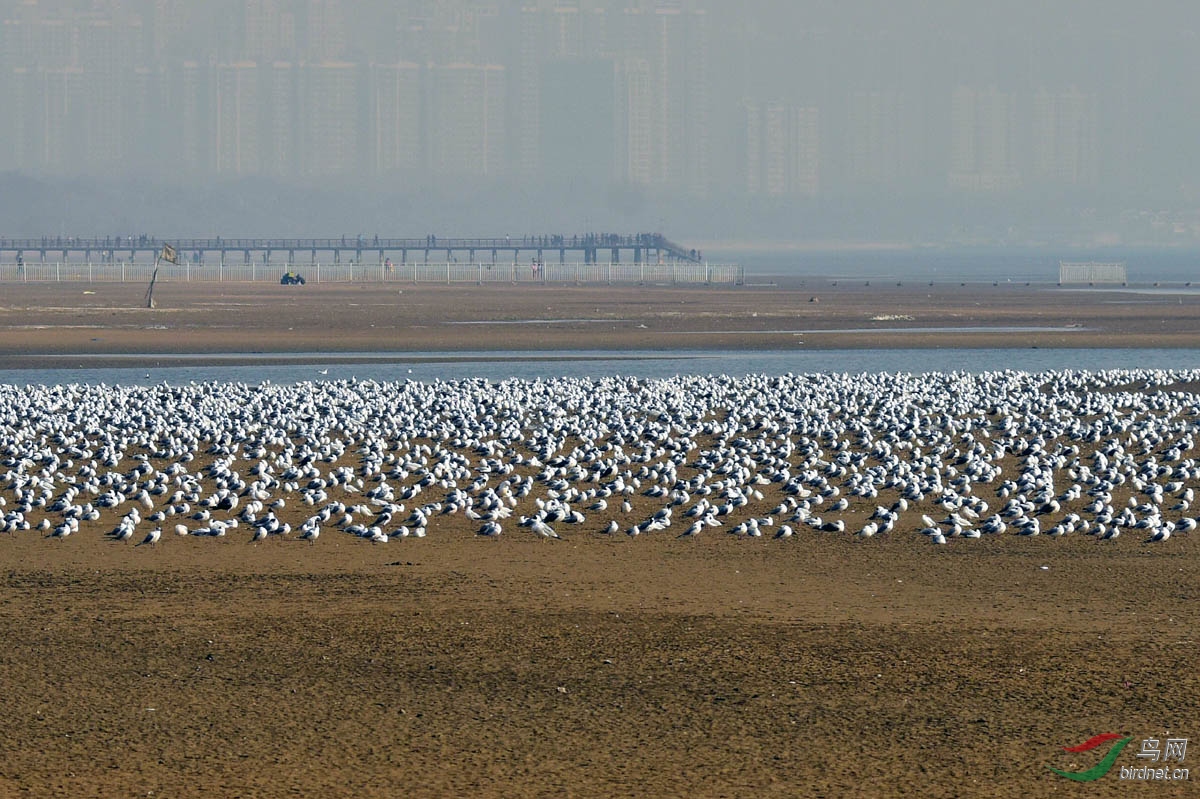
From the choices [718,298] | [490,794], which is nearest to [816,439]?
[490,794]

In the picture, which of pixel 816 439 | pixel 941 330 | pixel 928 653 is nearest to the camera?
pixel 928 653

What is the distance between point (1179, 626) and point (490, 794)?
23.5ft

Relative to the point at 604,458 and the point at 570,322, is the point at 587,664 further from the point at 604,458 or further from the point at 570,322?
the point at 570,322

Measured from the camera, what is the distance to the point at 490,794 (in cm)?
1020

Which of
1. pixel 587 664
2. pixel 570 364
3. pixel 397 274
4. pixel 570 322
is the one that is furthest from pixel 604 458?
pixel 397 274

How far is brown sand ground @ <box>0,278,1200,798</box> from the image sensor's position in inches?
419

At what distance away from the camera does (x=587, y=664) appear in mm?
13344

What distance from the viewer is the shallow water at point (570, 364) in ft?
139

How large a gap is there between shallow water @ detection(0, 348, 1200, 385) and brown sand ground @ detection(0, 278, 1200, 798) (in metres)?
22.9

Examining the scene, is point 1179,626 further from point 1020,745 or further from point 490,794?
point 490,794

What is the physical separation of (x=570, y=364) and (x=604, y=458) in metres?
20.7

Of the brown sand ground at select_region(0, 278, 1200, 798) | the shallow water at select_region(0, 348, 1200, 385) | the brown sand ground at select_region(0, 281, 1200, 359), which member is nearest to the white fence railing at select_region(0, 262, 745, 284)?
the brown sand ground at select_region(0, 281, 1200, 359)

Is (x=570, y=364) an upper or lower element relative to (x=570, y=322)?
lower

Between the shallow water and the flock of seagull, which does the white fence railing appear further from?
the flock of seagull
